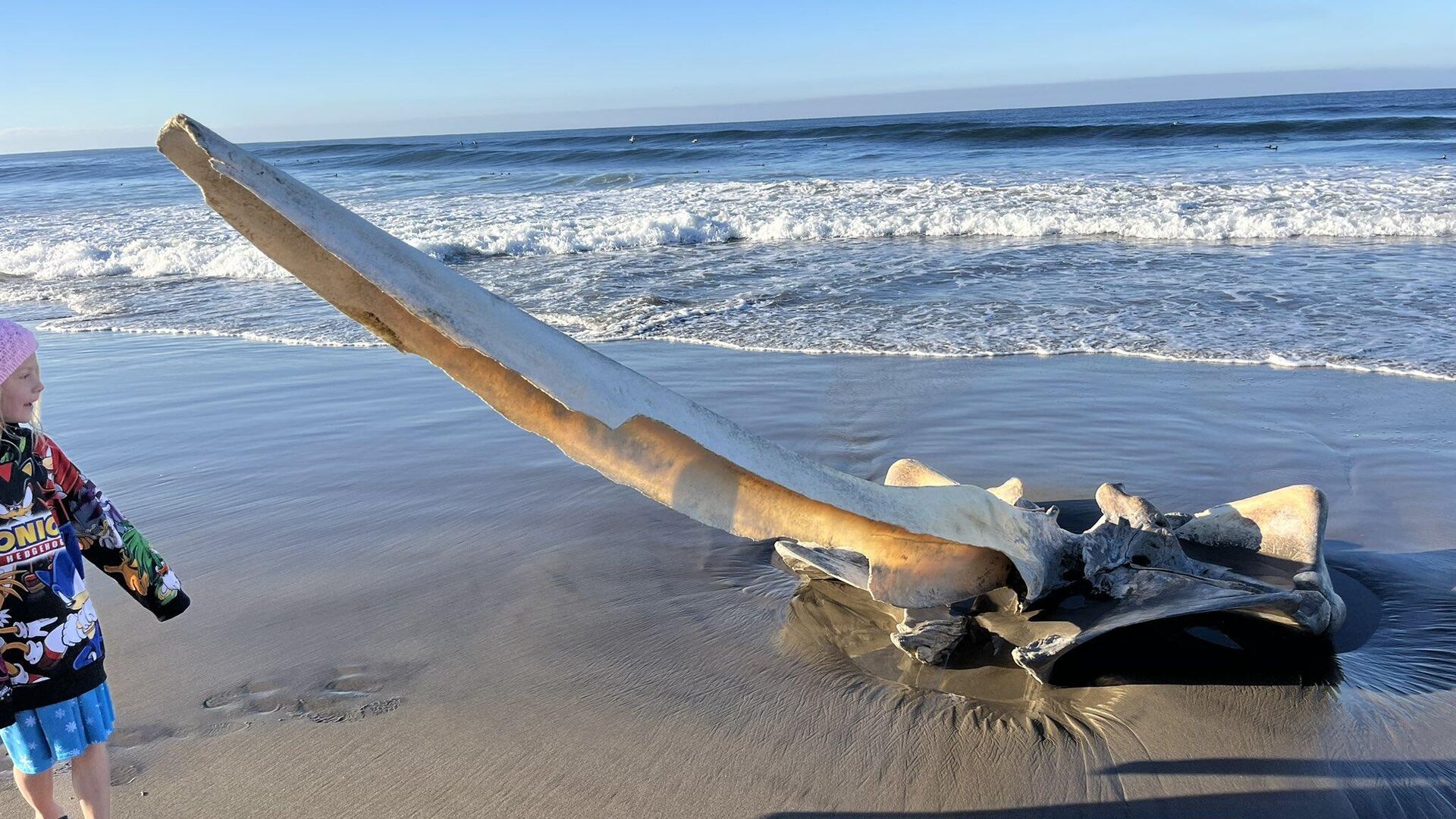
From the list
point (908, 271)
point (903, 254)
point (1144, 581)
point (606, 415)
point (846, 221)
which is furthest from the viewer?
point (846, 221)

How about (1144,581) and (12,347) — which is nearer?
(12,347)

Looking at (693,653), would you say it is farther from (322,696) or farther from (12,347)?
(12,347)

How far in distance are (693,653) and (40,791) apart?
62.8 inches

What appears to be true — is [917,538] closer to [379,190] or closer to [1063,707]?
[1063,707]

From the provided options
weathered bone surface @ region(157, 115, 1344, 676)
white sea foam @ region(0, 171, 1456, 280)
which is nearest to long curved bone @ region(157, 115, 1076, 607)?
weathered bone surface @ region(157, 115, 1344, 676)

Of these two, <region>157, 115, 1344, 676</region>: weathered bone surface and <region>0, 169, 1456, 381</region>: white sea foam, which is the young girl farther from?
<region>0, 169, 1456, 381</region>: white sea foam

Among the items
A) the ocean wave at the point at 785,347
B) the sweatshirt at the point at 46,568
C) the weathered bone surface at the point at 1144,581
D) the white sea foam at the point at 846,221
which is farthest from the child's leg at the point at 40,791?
the white sea foam at the point at 846,221

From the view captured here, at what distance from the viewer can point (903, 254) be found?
11.5 meters

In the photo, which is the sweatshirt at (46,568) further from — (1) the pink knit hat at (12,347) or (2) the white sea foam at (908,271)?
(2) the white sea foam at (908,271)

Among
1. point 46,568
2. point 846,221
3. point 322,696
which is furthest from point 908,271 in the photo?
point 46,568

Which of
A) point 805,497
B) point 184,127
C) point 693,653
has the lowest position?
point 693,653

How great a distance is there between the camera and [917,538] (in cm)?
235

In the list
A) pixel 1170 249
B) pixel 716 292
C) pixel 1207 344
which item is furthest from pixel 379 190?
pixel 1207 344

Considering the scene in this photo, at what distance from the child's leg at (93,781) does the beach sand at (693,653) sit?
193 mm
